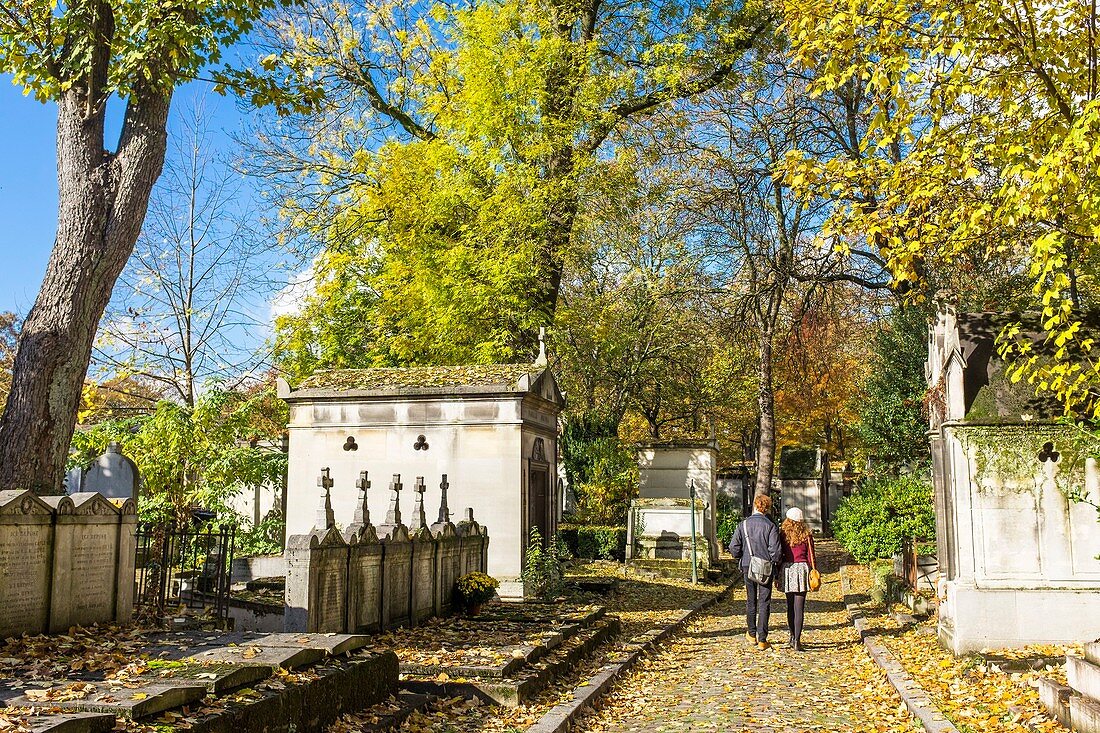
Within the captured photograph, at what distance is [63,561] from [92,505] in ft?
1.80

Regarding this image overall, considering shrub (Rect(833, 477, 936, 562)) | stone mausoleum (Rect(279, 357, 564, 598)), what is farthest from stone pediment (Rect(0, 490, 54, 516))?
shrub (Rect(833, 477, 936, 562))

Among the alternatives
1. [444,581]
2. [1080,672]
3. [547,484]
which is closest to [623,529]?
[547,484]

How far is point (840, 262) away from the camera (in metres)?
20.3

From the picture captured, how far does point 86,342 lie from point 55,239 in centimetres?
120

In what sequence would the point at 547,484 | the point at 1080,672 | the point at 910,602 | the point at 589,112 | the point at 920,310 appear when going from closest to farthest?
the point at 1080,672, the point at 910,602, the point at 547,484, the point at 589,112, the point at 920,310

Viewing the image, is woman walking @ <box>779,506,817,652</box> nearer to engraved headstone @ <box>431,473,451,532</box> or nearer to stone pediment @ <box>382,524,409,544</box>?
engraved headstone @ <box>431,473,451,532</box>

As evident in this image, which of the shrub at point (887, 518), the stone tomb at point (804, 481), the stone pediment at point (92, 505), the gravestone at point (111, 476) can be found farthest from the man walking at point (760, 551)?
the stone tomb at point (804, 481)

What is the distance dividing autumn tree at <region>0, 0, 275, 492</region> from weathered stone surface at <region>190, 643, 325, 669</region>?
3.94m

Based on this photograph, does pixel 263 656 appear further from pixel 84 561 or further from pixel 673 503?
pixel 673 503

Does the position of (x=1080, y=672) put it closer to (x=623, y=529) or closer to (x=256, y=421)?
(x=623, y=529)

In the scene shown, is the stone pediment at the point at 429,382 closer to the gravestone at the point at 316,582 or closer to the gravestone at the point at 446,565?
the gravestone at the point at 446,565

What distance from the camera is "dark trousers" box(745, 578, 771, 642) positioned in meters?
12.2

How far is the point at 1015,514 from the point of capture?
9.95 m

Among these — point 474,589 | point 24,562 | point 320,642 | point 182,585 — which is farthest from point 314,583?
point 182,585
